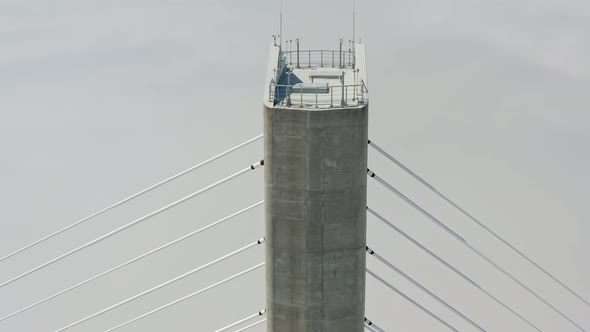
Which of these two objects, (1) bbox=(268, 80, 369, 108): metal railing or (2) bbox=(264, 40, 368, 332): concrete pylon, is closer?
(2) bbox=(264, 40, 368, 332): concrete pylon

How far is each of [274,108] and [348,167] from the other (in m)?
4.06

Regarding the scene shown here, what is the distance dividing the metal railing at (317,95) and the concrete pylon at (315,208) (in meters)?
0.05

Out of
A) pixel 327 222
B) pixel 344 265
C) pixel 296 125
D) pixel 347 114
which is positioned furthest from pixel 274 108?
pixel 344 265

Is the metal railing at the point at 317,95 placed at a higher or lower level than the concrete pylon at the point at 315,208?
higher

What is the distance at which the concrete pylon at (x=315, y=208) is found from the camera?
3048 cm

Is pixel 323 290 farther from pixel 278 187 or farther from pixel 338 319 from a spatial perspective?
pixel 278 187

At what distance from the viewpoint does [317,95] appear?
32594 mm

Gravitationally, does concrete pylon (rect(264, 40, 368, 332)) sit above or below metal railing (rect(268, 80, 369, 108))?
below

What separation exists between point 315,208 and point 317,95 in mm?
5275

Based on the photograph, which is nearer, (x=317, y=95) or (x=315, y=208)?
(x=315, y=208)

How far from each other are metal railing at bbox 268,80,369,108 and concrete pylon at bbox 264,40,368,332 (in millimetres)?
53

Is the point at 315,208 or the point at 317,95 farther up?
the point at 317,95

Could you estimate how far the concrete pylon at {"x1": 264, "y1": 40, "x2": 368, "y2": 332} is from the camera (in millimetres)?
30484

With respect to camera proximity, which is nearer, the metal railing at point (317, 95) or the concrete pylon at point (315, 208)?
the concrete pylon at point (315, 208)
